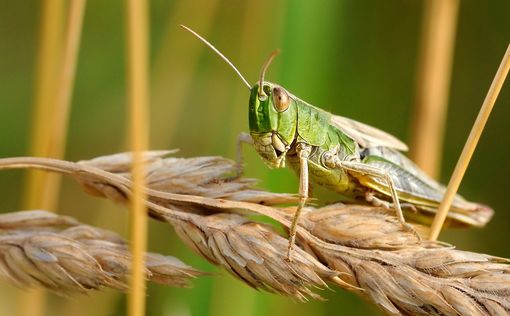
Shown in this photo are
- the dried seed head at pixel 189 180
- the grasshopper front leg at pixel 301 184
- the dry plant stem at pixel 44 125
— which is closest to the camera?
the grasshopper front leg at pixel 301 184

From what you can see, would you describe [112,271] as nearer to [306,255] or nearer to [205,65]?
[306,255]

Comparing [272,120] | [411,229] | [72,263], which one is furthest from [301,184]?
[72,263]

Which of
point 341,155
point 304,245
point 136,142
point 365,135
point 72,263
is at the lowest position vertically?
point 72,263

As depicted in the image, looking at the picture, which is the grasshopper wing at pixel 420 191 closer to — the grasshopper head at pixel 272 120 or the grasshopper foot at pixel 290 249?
the grasshopper head at pixel 272 120

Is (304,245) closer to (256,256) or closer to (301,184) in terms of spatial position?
(256,256)

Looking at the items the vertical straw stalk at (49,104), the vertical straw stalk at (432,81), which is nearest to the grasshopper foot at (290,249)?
the vertical straw stalk at (49,104)
